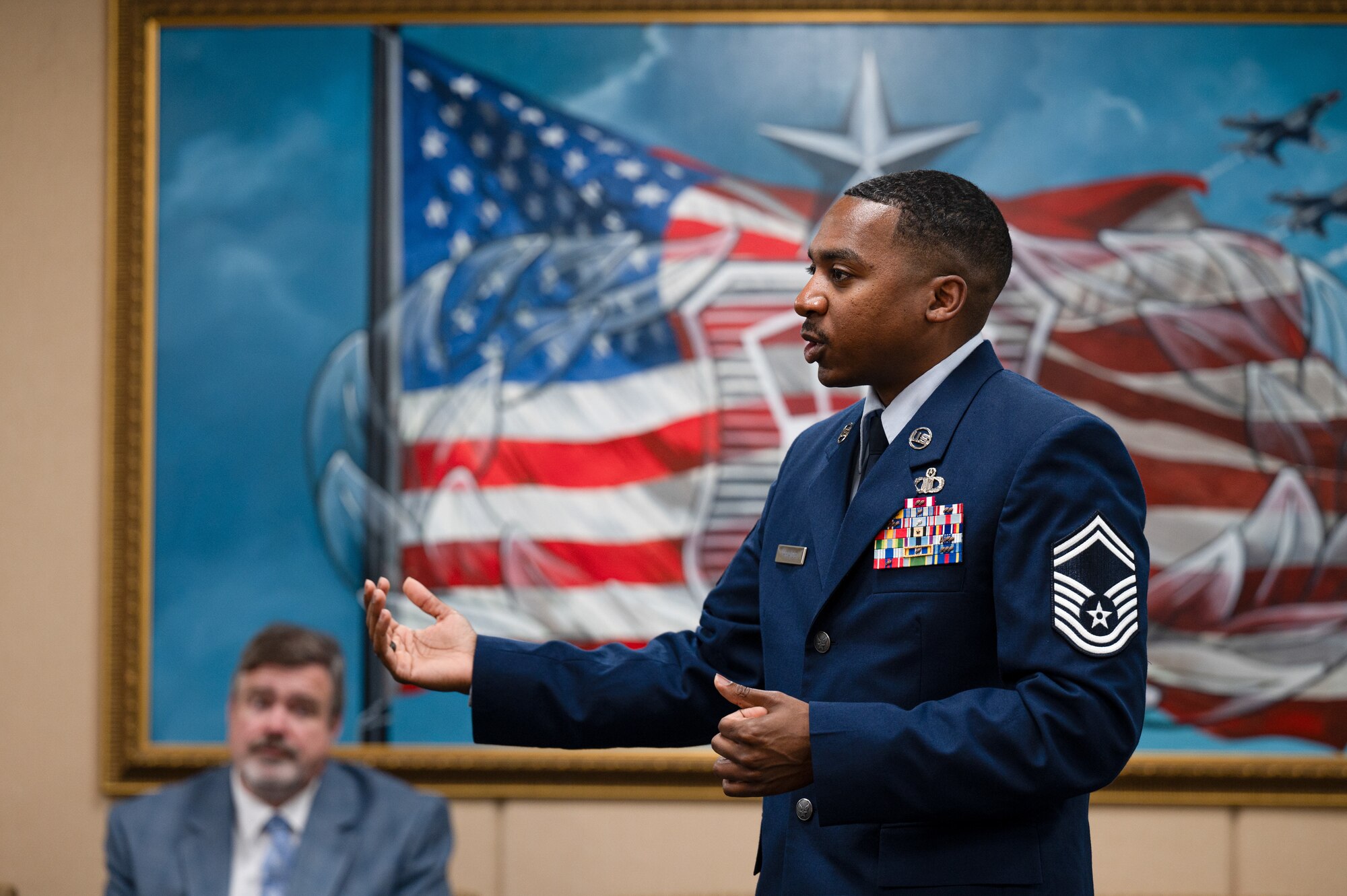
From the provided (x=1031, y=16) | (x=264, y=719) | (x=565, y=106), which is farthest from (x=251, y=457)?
(x=1031, y=16)

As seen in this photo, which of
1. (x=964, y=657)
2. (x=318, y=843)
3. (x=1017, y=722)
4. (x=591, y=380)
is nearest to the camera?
Result: (x=1017, y=722)

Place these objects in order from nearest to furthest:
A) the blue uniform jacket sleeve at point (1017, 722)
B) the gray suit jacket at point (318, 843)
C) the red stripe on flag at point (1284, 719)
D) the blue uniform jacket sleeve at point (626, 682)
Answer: the blue uniform jacket sleeve at point (1017, 722) < the blue uniform jacket sleeve at point (626, 682) < the gray suit jacket at point (318, 843) < the red stripe on flag at point (1284, 719)

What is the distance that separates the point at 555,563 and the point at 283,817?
0.86 m

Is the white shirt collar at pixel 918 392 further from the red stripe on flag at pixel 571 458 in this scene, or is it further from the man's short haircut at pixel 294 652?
the man's short haircut at pixel 294 652

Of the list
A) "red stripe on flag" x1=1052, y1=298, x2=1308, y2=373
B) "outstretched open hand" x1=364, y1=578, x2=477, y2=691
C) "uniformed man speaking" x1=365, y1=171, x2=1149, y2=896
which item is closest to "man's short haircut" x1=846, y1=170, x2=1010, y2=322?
"uniformed man speaking" x1=365, y1=171, x2=1149, y2=896

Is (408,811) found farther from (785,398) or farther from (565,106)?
(565,106)

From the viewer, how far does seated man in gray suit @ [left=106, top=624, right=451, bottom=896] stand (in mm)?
2881

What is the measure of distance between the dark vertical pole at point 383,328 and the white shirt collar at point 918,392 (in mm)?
1940

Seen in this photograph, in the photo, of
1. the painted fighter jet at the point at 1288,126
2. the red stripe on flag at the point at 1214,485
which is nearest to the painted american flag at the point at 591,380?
the red stripe on flag at the point at 1214,485

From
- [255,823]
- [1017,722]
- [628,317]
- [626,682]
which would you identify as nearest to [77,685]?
[255,823]

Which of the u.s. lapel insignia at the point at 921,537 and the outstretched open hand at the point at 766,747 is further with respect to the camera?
the u.s. lapel insignia at the point at 921,537

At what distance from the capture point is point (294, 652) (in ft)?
9.93

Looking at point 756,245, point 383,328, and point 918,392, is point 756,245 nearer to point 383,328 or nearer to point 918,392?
point 383,328

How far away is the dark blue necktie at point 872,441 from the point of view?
1.65 meters
